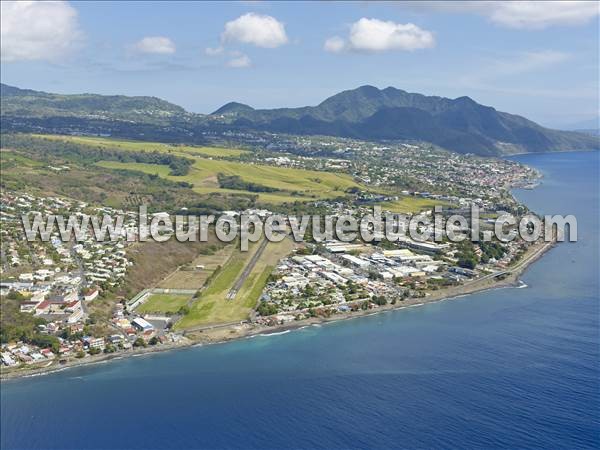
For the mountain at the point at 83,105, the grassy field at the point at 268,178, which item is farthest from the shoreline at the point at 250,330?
the mountain at the point at 83,105

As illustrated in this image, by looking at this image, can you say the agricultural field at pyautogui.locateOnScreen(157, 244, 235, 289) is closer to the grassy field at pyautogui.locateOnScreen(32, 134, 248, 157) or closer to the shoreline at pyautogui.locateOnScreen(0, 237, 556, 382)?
the shoreline at pyautogui.locateOnScreen(0, 237, 556, 382)

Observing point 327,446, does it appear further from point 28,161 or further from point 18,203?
point 28,161

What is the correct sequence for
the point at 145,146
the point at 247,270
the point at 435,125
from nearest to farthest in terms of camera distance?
the point at 247,270 < the point at 145,146 < the point at 435,125

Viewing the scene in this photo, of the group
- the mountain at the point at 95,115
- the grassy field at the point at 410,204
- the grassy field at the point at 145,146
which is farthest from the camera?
the mountain at the point at 95,115

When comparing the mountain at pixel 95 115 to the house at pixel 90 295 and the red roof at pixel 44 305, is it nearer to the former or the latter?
the house at pixel 90 295

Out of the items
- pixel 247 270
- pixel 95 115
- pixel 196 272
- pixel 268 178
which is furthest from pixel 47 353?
pixel 95 115

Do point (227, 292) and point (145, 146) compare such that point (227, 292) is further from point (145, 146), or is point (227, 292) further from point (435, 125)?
point (435, 125)
